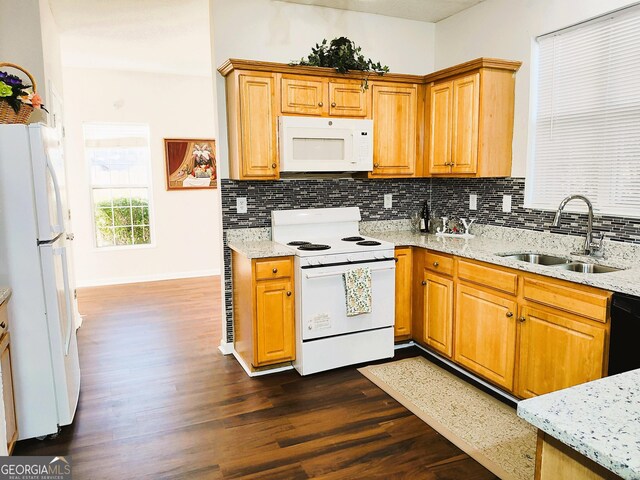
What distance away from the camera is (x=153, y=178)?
6.31m

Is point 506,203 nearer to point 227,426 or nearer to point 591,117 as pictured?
point 591,117

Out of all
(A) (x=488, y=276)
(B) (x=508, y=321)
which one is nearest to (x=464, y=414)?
(B) (x=508, y=321)

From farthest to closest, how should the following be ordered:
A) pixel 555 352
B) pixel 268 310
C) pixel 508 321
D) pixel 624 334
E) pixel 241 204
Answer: pixel 241 204, pixel 268 310, pixel 508 321, pixel 555 352, pixel 624 334

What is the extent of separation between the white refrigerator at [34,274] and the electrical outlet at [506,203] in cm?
300

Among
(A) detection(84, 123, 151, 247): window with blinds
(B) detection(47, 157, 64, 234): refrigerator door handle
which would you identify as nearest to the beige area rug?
(B) detection(47, 157, 64, 234): refrigerator door handle

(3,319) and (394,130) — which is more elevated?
(394,130)

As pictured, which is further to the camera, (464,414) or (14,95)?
(464,414)

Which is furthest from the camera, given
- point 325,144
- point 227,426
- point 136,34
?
point 136,34

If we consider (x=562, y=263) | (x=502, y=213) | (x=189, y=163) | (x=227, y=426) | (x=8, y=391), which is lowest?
(x=227, y=426)

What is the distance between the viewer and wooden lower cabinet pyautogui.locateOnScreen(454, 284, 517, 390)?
282cm

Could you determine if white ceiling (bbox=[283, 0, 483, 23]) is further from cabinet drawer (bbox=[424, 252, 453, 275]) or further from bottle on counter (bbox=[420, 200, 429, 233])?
cabinet drawer (bbox=[424, 252, 453, 275])

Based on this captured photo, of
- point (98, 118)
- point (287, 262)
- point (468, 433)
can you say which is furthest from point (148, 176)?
point (468, 433)

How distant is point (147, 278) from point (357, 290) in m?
4.05

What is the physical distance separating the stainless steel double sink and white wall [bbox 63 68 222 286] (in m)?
4.32
